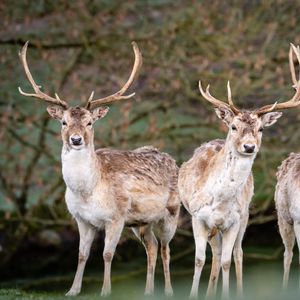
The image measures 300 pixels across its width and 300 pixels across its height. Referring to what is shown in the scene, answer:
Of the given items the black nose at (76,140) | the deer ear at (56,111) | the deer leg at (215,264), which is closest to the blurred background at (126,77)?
the deer ear at (56,111)

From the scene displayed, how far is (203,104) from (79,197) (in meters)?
6.27

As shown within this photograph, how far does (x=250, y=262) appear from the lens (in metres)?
19.1

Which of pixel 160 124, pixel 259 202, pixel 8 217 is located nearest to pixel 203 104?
pixel 160 124

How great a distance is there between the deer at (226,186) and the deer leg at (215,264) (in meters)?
0.01

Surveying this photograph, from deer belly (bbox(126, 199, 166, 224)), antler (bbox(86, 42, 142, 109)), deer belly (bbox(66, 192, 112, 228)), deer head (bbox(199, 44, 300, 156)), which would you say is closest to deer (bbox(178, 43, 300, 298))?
deer head (bbox(199, 44, 300, 156))

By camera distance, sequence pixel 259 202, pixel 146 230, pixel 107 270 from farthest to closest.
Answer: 1. pixel 259 202
2. pixel 146 230
3. pixel 107 270

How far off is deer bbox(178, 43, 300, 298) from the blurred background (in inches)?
215

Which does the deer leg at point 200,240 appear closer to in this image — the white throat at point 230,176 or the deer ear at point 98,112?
the white throat at point 230,176

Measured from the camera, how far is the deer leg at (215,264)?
12.0 m

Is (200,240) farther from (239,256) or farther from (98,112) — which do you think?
(98,112)

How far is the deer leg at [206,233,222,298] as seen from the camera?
12.0 metres

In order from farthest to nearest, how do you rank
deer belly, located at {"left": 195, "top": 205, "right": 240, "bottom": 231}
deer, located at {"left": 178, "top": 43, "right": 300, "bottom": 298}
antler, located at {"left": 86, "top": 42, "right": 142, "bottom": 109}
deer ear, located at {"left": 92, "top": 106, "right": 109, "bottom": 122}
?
antler, located at {"left": 86, "top": 42, "right": 142, "bottom": 109} < deer ear, located at {"left": 92, "top": 106, "right": 109, "bottom": 122} < deer belly, located at {"left": 195, "top": 205, "right": 240, "bottom": 231} < deer, located at {"left": 178, "top": 43, "right": 300, "bottom": 298}

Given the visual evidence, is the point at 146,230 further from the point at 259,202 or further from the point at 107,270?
the point at 259,202

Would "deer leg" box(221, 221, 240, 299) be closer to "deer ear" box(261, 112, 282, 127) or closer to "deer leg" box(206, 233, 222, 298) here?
"deer leg" box(206, 233, 222, 298)
